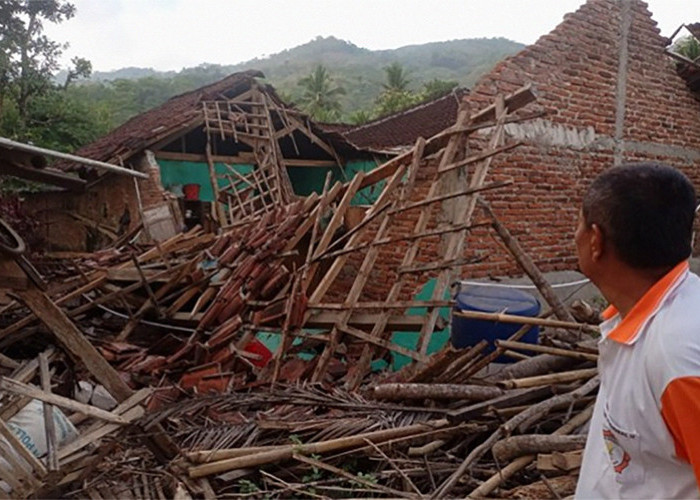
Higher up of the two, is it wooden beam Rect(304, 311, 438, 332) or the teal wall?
the teal wall

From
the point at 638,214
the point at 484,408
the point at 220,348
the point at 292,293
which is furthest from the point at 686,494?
the point at 220,348

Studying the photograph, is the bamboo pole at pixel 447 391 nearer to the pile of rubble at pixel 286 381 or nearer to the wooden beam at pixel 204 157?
the pile of rubble at pixel 286 381

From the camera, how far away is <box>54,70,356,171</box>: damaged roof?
38.3 feet

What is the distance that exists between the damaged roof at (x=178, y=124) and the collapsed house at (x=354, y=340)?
4.23 m

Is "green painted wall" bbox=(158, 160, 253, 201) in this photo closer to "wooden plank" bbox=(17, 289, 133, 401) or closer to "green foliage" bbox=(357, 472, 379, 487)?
"wooden plank" bbox=(17, 289, 133, 401)

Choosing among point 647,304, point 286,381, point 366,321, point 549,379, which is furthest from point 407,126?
point 647,304

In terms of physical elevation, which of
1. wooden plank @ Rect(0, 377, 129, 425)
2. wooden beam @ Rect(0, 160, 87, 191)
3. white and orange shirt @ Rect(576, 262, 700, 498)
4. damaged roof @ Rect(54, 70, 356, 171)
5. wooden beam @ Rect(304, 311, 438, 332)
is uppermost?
damaged roof @ Rect(54, 70, 356, 171)

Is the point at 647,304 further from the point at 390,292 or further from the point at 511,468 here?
the point at 390,292

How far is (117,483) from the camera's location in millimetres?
3297

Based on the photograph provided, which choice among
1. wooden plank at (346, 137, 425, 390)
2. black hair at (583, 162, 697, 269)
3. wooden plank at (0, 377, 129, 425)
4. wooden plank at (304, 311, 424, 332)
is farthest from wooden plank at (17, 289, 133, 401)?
black hair at (583, 162, 697, 269)

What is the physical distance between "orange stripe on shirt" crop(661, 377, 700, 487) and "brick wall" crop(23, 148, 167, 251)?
11.7 m

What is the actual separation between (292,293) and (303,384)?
1128 mm

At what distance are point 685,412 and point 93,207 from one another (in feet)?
46.5

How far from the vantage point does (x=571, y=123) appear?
299 inches
